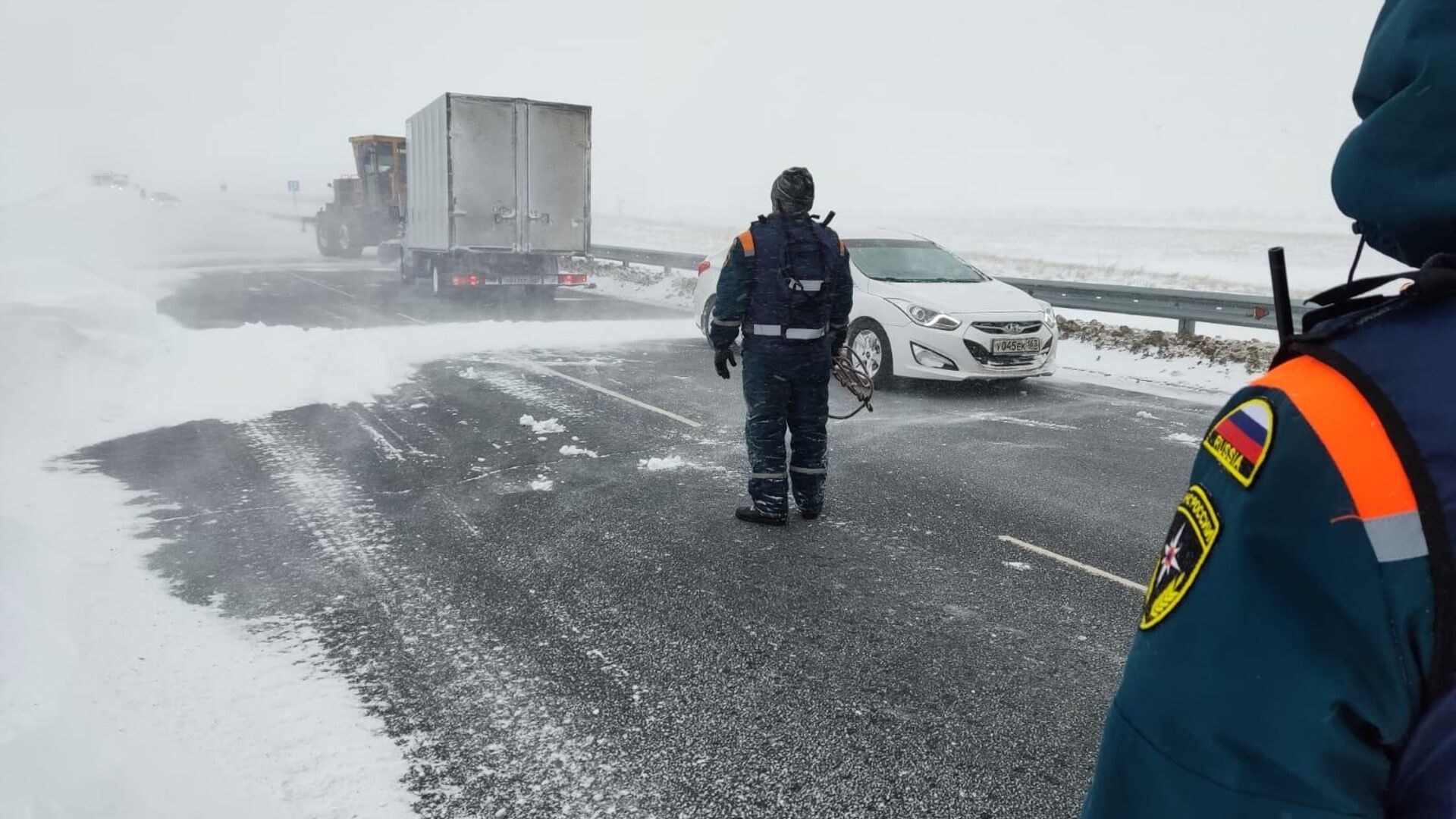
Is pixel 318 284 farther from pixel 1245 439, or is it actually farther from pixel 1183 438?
pixel 1245 439

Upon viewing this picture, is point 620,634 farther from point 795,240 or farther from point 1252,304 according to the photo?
point 1252,304

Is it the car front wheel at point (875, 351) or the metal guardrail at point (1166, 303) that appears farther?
the metal guardrail at point (1166, 303)

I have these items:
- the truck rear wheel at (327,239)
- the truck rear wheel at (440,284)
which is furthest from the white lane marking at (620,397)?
the truck rear wheel at (327,239)

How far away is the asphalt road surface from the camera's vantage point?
3100 millimetres

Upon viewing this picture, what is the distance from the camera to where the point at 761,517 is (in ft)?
18.3

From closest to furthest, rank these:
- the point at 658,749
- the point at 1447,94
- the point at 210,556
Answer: the point at 1447,94 → the point at 658,749 → the point at 210,556

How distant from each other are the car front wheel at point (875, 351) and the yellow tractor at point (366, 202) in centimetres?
1368

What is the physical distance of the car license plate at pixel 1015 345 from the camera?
9.54 metres

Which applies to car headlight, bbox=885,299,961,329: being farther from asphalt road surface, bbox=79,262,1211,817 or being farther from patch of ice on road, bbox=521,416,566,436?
patch of ice on road, bbox=521,416,566,436

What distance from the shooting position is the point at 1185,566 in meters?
1.04

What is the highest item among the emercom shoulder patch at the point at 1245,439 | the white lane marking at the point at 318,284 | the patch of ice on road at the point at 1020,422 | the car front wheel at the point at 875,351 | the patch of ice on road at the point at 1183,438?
the emercom shoulder patch at the point at 1245,439

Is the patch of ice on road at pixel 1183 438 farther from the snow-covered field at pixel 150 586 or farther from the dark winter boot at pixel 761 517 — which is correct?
the dark winter boot at pixel 761 517

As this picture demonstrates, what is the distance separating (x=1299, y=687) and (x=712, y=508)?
499cm

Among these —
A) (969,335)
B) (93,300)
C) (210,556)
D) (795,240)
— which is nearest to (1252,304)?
(969,335)
